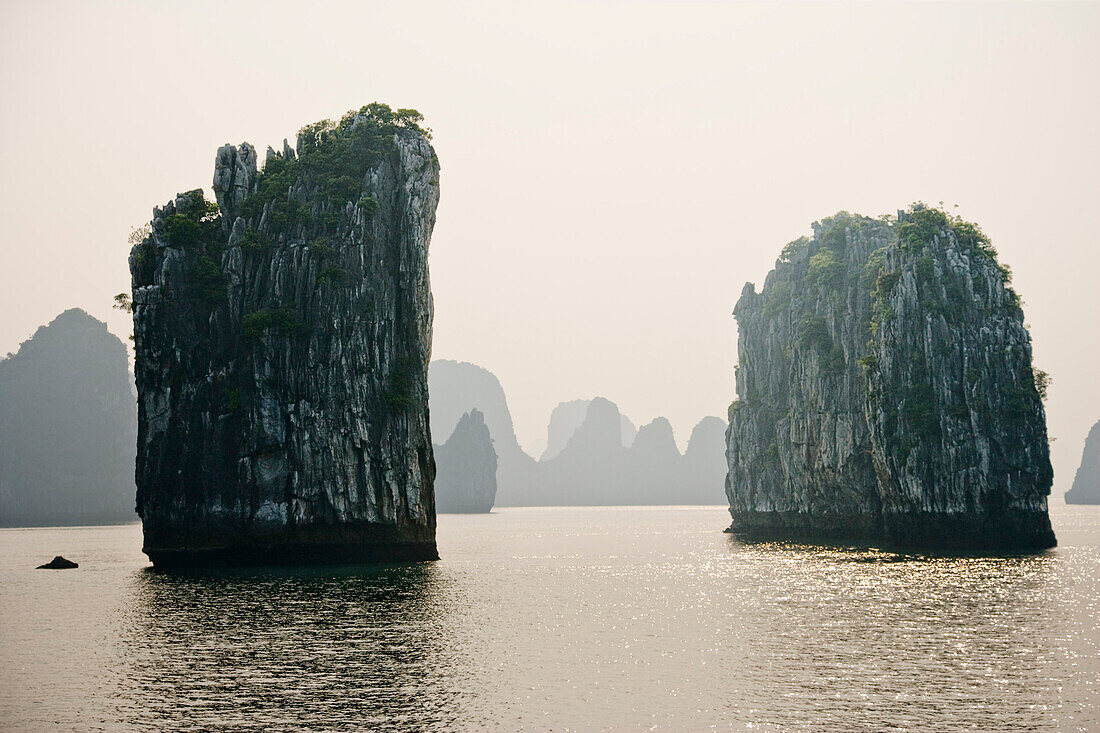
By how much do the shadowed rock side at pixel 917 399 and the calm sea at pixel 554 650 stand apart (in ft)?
49.0

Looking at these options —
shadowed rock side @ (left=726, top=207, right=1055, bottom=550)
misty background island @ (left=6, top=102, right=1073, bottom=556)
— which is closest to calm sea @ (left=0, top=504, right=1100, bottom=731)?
misty background island @ (left=6, top=102, right=1073, bottom=556)

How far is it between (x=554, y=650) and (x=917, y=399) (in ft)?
196

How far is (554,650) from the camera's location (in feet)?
129

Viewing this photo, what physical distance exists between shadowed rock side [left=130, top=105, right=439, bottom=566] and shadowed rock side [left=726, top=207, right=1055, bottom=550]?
44.4 metres

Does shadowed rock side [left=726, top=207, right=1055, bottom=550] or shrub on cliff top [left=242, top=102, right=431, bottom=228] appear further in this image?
shadowed rock side [left=726, top=207, right=1055, bottom=550]

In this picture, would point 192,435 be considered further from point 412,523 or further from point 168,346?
point 412,523

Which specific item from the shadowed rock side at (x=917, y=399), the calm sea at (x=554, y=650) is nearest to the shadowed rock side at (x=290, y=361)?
the calm sea at (x=554, y=650)

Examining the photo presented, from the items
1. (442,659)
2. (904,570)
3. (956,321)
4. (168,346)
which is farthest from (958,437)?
(168,346)

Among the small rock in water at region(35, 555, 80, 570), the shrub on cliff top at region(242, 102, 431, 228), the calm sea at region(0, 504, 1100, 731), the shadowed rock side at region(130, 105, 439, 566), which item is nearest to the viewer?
the calm sea at region(0, 504, 1100, 731)

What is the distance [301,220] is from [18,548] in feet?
201

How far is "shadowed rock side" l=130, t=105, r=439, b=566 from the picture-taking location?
72.4m

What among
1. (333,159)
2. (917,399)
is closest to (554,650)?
(333,159)

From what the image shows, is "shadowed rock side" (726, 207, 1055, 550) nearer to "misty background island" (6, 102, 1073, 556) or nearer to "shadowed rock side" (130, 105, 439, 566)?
"misty background island" (6, 102, 1073, 556)

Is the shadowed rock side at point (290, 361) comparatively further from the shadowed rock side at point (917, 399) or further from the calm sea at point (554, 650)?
the shadowed rock side at point (917, 399)
